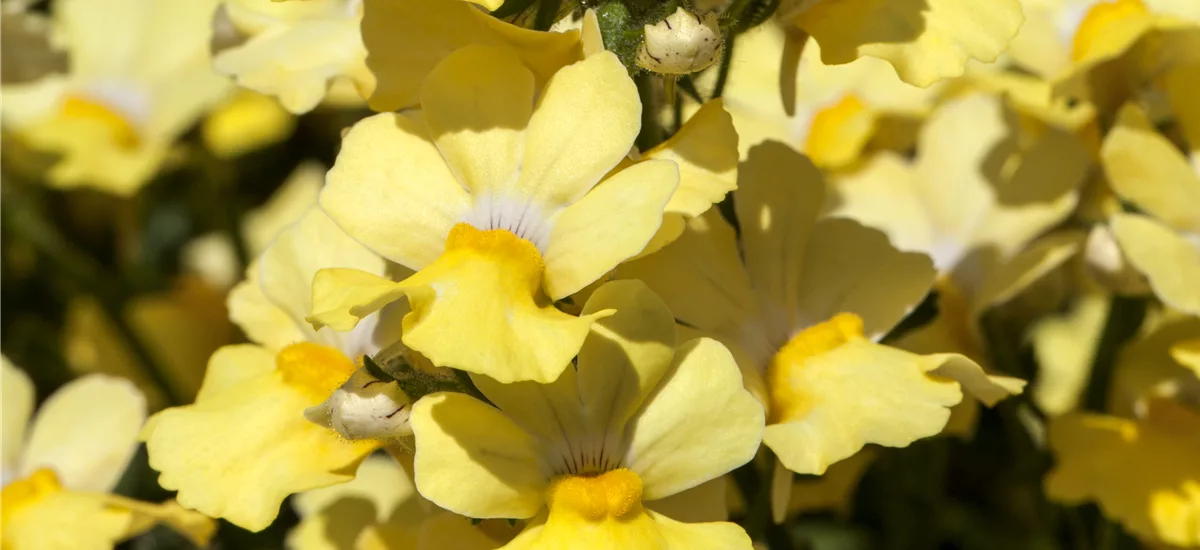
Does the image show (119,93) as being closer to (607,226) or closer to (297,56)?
(297,56)

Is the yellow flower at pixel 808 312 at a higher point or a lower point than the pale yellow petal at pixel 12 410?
higher

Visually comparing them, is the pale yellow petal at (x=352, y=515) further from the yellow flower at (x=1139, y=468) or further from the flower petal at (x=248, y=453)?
the yellow flower at (x=1139, y=468)

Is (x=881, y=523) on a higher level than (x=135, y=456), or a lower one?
lower

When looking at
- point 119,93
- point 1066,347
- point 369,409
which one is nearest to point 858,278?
point 369,409

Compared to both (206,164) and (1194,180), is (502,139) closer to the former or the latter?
(1194,180)

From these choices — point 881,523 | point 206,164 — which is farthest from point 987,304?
point 206,164

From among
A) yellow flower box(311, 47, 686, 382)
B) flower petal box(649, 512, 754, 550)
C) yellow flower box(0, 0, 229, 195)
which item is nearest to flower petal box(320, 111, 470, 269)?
yellow flower box(311, 47, 686, 382)

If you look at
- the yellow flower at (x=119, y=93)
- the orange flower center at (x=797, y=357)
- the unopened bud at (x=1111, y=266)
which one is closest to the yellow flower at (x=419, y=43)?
the orange flower center at (x=797, y=357)

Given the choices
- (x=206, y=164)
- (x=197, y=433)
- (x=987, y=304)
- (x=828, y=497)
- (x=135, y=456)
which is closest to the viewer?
(x=197, y=433)
